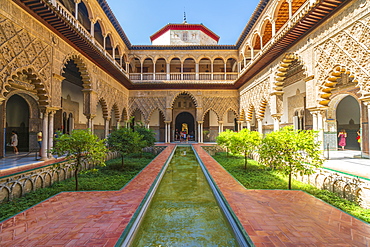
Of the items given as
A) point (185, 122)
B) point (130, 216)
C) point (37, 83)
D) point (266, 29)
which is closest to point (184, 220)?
point (130, 216)

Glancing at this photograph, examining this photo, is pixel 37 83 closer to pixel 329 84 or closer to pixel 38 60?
pixel 38 60

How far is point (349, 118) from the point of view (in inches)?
406

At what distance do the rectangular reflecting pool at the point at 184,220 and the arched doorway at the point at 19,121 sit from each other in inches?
340

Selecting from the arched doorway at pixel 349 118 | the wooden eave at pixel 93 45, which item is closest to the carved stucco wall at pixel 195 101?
the wooden eave at pixel 93 45

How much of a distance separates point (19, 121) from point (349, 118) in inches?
657

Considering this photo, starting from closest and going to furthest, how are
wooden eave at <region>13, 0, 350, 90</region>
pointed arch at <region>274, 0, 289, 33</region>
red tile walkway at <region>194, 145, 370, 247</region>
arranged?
red tile walkway at <region>194, 145, 370, 247</region>, wooden eave at <region>13, 0, 350, 90</region>, pointed arch at <region>274, 0, 289, 33</region>

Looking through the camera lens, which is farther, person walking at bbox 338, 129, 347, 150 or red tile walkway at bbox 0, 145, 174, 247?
person walking at bbox 338, 129, 347, 150

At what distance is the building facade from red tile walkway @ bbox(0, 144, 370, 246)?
322 cm

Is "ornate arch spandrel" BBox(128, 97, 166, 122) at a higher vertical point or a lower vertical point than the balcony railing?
lower

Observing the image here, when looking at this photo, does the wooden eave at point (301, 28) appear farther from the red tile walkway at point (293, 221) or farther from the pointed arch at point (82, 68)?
the pointed arch at point (82, 68)

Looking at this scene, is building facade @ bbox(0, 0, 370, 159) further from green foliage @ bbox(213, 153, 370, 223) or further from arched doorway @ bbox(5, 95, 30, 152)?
green foliage @ bbox(213, 153, 370, 223)

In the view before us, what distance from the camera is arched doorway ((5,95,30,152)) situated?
962 centimetres

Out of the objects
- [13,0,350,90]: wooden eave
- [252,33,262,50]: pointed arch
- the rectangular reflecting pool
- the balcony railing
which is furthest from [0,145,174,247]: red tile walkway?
the balcony railing

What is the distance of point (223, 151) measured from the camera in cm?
1290
